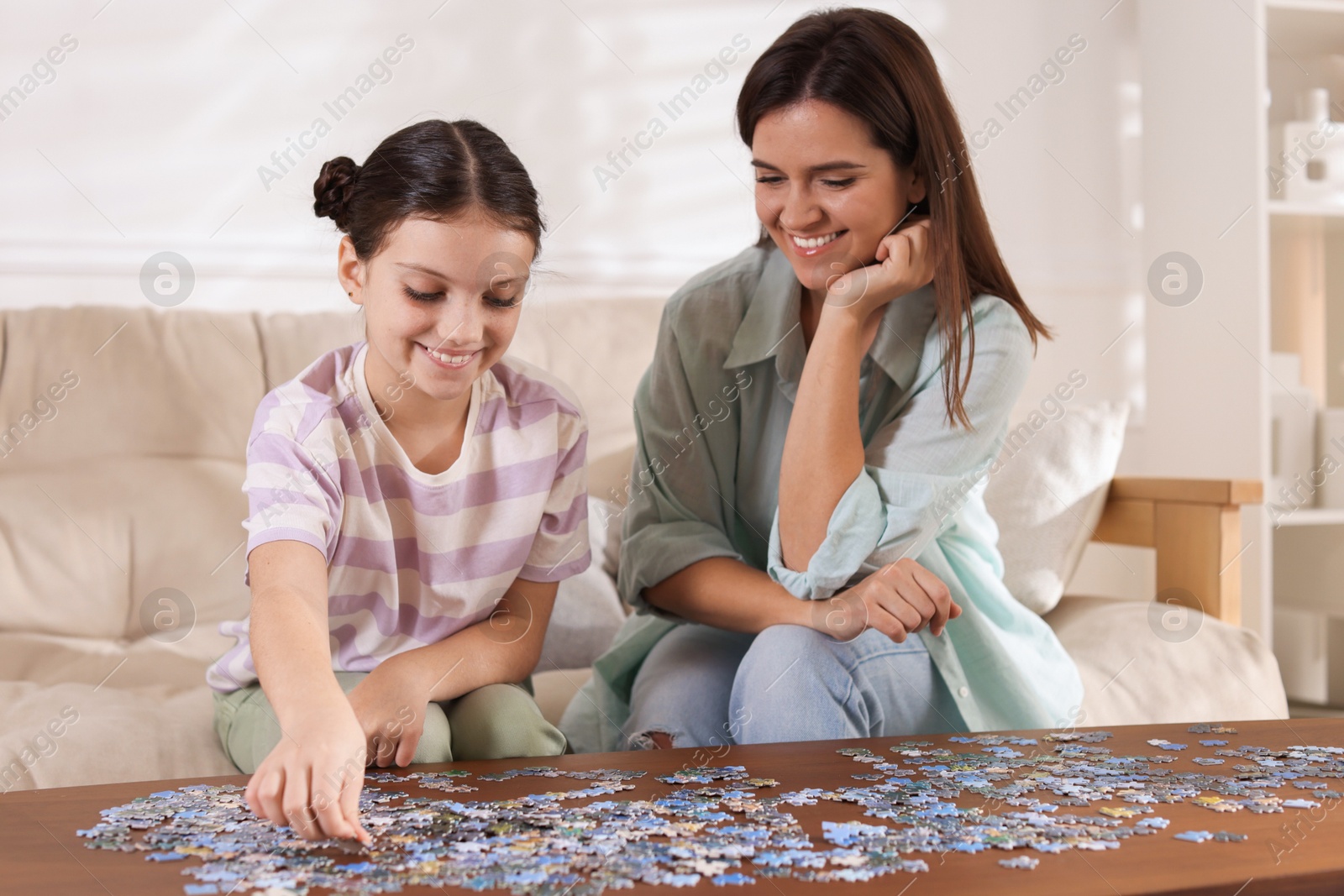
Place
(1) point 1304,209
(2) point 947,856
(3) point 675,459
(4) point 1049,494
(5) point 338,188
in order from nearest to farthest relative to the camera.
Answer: (2) point 947,856
(5) point 338,188
(3) point 675,459
(4) point 1049,494
(1) point 1304,209

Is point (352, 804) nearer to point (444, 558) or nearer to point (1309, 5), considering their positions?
point (444, 558)

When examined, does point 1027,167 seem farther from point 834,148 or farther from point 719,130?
point 834,148

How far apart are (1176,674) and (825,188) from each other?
3.42 ft

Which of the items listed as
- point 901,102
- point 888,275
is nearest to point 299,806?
point 888,275

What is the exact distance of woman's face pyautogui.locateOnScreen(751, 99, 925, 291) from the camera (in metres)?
1.40

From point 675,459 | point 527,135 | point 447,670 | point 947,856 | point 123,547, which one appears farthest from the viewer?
point 527,135

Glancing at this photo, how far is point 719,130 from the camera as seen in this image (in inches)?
113

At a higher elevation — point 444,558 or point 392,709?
point 444,558

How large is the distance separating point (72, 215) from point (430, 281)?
1.54m

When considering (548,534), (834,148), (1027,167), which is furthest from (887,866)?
(1027,167)

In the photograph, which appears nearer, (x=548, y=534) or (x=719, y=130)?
(x=548, y=534)

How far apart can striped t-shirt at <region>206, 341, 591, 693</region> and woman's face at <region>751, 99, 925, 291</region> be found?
0.38 metres

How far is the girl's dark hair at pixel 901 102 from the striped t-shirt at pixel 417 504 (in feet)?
1.64

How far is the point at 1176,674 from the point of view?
71.9 inches
